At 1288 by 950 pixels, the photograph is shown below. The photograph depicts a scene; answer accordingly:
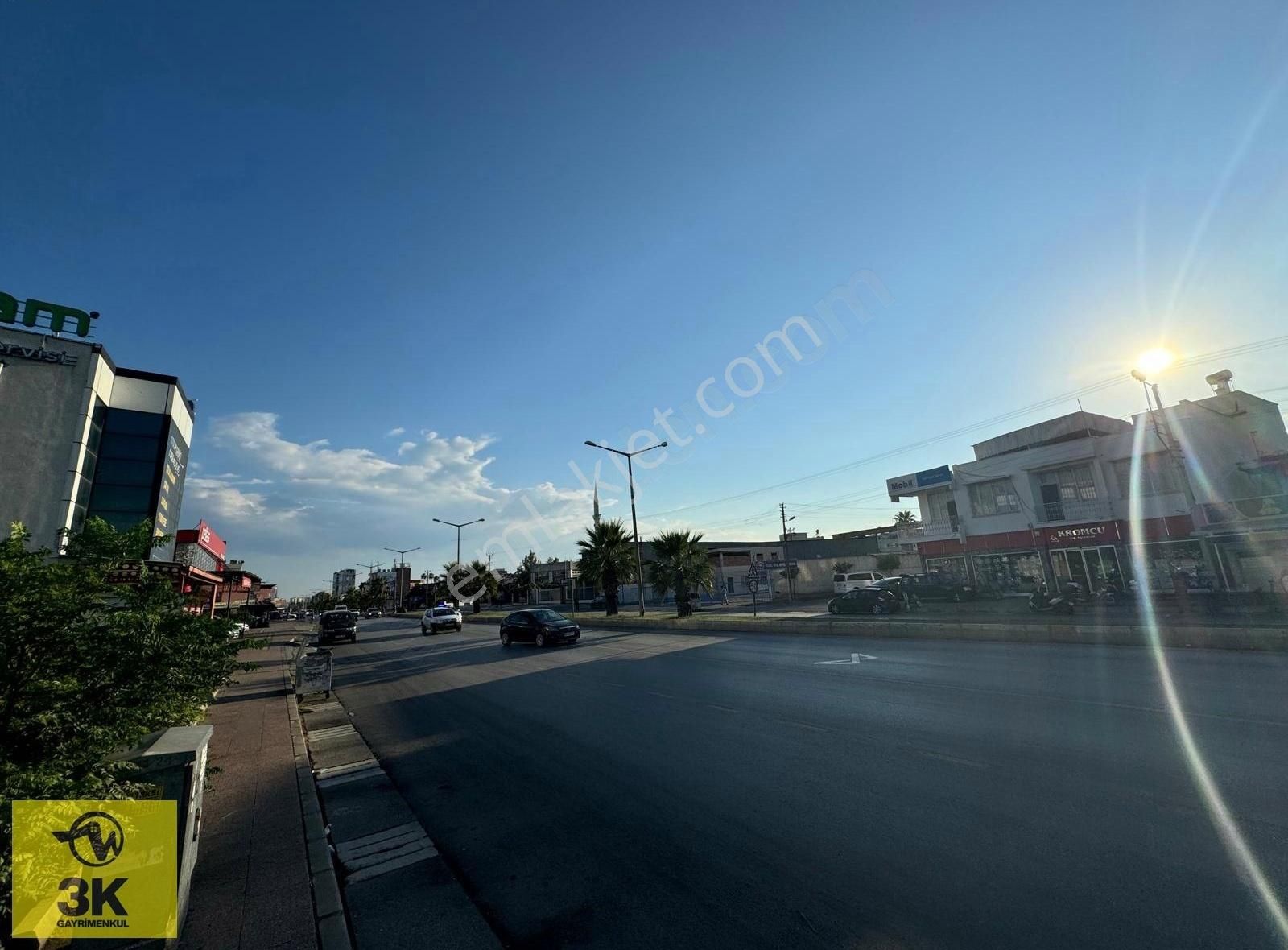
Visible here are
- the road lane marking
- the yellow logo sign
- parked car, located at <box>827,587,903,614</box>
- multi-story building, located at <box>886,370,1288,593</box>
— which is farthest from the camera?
parked car, located at <box>827,587,903,614</box>

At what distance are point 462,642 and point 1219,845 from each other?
88.4ft

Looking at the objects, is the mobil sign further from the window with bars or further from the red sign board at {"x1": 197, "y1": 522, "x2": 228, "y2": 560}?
the red sign board at {"x1": 197, "y1": 522, "x2": 228, "y2": 560}

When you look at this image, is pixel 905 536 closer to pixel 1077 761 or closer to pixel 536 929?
pixel 1077 761

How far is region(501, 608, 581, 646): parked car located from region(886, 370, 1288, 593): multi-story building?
2603 cm

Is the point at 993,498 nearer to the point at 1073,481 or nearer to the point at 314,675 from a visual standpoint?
the point at 1073,481

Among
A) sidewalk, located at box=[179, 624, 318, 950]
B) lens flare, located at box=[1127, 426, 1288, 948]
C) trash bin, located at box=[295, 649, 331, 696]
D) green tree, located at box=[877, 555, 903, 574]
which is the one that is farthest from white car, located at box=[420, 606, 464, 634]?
green tree, located at box=[877, 555, 903, 574]

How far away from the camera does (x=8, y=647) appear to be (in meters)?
3.25

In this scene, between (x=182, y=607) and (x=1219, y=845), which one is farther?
(x=182, y=607)

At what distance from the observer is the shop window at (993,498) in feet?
108

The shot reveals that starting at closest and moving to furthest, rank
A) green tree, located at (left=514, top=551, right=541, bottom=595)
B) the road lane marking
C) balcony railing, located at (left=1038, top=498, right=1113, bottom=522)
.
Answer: the road lane marking
balcony railing, located at (left=1038, top=498, right=1113, bottom=522)
green tree, located at (left=514, top=551, right=541, bottom=595)

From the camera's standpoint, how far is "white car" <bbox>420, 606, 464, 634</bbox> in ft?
112

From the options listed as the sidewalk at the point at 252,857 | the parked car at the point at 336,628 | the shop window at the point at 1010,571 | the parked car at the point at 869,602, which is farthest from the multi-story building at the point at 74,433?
the shop window at the point at 1010,571

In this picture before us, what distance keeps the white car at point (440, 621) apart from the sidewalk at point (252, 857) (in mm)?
25950

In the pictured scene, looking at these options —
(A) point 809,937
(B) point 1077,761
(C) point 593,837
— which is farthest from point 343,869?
(B) point 1077,761
